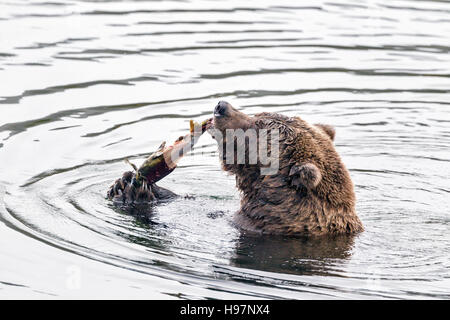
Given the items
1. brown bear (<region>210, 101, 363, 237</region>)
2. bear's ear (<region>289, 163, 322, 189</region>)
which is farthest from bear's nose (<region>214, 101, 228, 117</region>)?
bear's ear (<region>289, 163, 322, 189</region>)

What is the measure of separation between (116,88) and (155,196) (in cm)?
405

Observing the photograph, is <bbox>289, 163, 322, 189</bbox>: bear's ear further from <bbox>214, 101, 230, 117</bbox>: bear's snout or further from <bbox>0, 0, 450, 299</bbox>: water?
<bbox>214, 101, 230, 117</bbox>: bear's snout

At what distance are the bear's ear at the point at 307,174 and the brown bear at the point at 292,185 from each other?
12mm

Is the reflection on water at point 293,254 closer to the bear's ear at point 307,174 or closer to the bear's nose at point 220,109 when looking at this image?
the bear's ear at point 307,174

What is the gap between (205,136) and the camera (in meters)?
12.5

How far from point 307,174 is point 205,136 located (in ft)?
14.0

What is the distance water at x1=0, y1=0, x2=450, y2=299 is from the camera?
8094mm

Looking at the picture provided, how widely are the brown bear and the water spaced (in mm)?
181

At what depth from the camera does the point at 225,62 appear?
1499 cm

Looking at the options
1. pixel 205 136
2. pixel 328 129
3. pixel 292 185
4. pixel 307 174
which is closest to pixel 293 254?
pixel 292 185

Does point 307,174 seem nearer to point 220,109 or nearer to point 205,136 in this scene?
point 220,109

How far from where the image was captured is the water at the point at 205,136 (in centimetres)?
809

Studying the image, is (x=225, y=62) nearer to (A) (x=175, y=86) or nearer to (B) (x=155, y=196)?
(A) (x=175, y=86)
